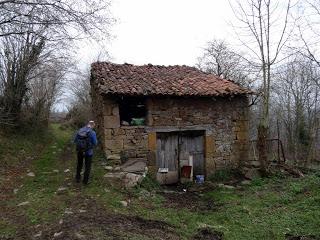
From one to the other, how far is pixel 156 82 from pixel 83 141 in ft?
13.0

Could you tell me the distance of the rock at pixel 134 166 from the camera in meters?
10.2

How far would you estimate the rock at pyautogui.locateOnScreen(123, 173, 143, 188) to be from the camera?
9297mm

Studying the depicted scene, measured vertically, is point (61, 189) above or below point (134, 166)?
below

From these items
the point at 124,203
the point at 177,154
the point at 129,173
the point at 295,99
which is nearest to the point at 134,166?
the point at 129,173

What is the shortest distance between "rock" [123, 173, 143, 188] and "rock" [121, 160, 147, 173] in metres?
0.35

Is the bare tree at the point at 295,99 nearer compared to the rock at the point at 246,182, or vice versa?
the rock at the point at 246,182

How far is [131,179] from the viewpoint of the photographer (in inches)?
375

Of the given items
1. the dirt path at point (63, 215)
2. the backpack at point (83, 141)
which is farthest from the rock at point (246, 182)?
the backpack at point (83, 141)

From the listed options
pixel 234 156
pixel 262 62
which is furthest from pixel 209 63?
pixel 234 156

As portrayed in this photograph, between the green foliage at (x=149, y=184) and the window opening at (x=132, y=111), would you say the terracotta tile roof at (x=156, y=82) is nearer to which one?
the window opening at (x=132, y=111)

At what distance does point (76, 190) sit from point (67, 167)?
114 inches

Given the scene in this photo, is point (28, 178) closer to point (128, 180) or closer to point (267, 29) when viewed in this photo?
point (128, 180)

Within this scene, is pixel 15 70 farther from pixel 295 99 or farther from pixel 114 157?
pixel 295 99

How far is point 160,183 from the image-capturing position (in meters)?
11.5
